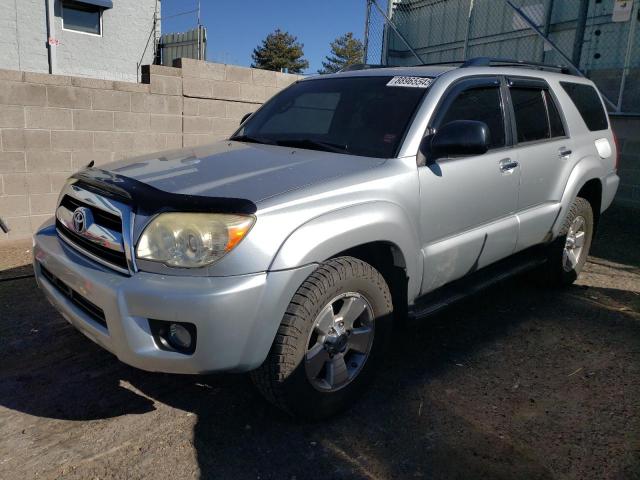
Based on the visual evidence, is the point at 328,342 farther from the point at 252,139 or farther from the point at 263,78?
the point at 263,78

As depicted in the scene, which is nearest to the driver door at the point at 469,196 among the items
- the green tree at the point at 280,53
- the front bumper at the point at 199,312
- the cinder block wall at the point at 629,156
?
the front bumper at the point at 199,312

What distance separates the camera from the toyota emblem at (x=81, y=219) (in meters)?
2.74

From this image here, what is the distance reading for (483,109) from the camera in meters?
3.84

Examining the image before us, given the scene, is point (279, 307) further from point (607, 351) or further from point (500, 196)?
point (607, 351)

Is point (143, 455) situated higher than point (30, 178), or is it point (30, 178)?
point (30, 178)

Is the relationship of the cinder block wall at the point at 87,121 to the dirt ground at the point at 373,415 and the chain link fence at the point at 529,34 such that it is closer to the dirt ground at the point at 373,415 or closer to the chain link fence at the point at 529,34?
the dirt ground at the point at 373,415

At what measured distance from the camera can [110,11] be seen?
17391mm

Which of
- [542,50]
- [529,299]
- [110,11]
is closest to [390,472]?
[529,299]

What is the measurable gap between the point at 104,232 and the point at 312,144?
139cm

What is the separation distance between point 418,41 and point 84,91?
8.12m

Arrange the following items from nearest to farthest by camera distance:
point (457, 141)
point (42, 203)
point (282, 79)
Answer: point (457, 141), point (42, 203), point (282, 79)

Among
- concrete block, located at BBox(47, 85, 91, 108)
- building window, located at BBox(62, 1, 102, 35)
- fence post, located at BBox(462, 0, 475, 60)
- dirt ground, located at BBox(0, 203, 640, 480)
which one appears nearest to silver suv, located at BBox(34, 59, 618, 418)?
dirt ground, located at BBox(0, 203, 640, 480)

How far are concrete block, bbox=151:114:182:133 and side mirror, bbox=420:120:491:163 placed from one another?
4487mm

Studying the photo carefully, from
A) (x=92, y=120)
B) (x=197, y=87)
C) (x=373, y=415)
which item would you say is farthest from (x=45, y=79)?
(x=373, y=415)
